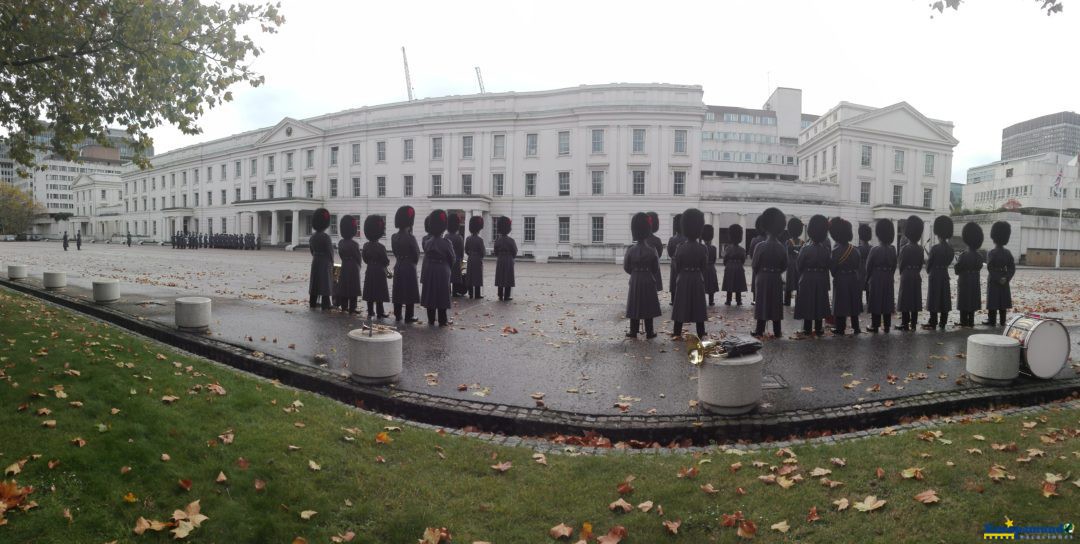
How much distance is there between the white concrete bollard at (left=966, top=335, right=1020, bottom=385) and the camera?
7.12m

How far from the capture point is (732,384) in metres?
5.99

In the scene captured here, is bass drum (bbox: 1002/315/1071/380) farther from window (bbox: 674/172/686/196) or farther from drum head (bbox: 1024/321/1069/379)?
window (bbox: 674/172/686/196)

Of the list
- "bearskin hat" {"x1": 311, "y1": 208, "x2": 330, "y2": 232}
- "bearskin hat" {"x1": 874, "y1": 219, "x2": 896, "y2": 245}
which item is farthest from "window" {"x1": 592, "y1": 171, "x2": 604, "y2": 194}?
"bearskin hat" {"x1": 874, "y1": 219, "x2": 896, "y2": 245}

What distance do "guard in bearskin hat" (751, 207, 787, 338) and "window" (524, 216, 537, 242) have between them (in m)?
42.9

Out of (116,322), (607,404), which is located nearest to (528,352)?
(607,404)

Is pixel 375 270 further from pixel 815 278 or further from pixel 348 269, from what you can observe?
pixel 815 278

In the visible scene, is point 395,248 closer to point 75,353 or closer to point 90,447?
point 75,353

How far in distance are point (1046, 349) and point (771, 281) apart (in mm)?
3965

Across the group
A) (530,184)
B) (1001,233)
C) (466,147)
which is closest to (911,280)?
(1001,233)

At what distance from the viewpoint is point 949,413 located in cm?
653

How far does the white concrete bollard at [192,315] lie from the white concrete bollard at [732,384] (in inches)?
341

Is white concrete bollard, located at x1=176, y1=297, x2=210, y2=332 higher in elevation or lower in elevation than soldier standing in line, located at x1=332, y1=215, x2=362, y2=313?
lower

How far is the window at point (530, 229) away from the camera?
176ft

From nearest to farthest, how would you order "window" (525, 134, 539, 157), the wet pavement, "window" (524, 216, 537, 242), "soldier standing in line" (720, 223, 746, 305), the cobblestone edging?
1. the cobblestone edging
2. the wet pavement
3. "soldier standing in line" (720, 223, 746, 305)
4. "window" (524, 216, 537, 242)
5. "window" (525, 134, 539, 157)
